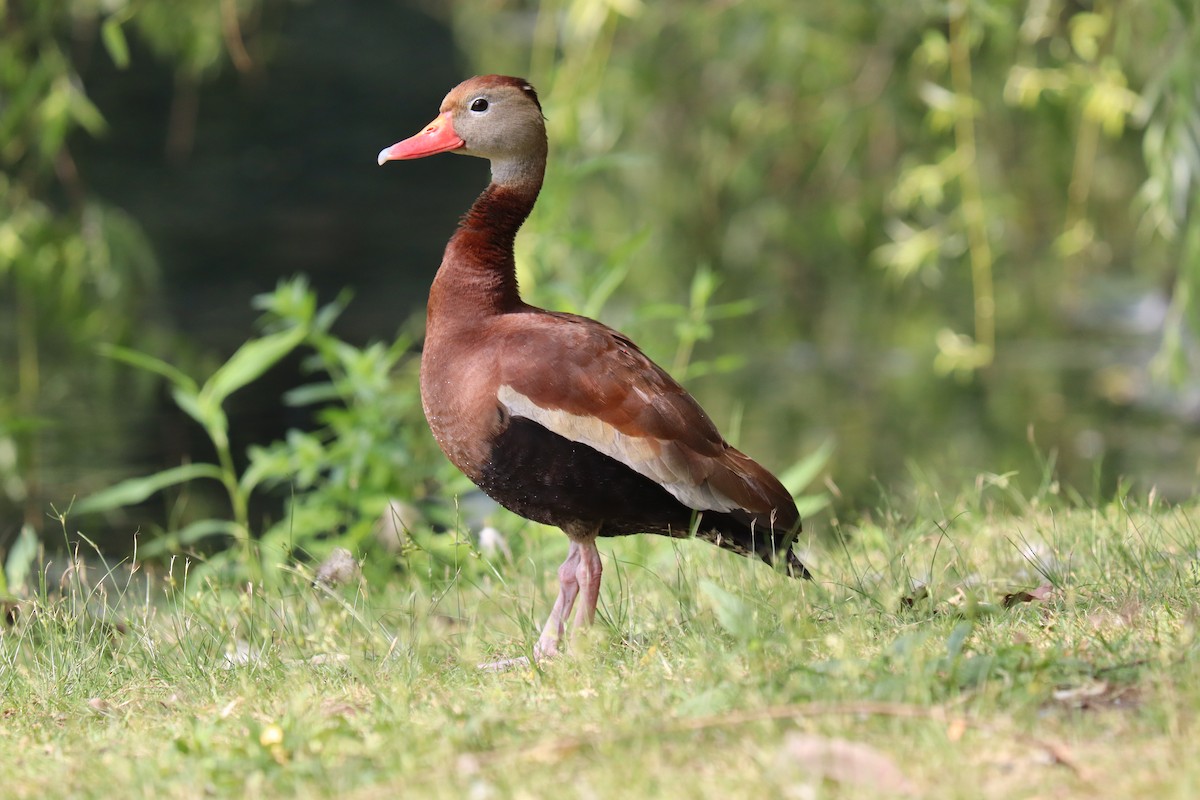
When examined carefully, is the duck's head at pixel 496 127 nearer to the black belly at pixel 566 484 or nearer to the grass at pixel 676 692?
the black belly at pixel 566 484

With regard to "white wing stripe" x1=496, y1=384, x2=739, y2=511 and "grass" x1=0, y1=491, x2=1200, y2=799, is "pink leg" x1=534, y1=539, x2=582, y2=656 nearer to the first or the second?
"grass" x1=0, y1=491, x2=1200, y2=799

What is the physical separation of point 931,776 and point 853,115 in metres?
5.24

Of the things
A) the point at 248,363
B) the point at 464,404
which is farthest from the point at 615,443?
the point at 248,363

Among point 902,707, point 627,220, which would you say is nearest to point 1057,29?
point 627,220

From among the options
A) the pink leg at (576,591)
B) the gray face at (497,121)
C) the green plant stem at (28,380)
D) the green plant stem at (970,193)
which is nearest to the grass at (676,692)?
the pink leg at (576,591)

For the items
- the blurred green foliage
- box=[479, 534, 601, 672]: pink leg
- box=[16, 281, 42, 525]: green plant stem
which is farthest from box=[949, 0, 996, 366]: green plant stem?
box=[16, 281, 42, 525]: green plant stem

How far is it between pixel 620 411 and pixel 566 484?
0.23 meters

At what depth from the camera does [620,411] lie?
3.74 metres

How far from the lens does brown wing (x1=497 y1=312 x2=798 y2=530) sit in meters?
3.71

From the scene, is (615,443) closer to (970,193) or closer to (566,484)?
(566,484)

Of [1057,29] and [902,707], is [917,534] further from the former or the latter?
[1057,29]

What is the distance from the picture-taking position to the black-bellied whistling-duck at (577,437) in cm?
371

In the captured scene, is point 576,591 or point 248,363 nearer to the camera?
point 576,591

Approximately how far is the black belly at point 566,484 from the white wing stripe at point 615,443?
0.07ft
